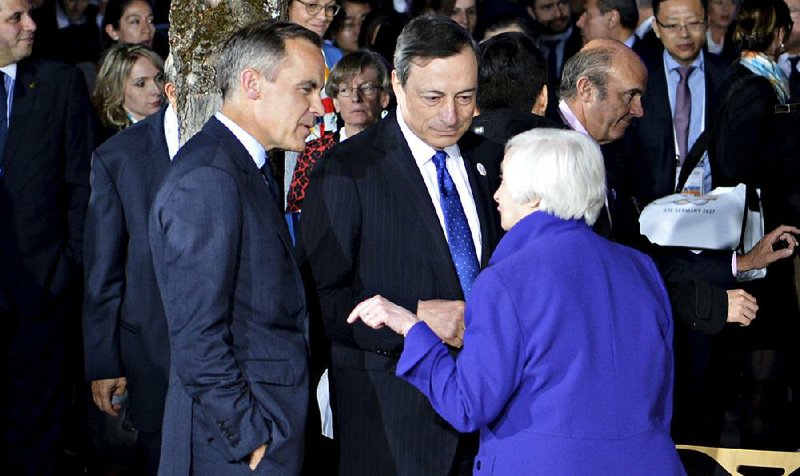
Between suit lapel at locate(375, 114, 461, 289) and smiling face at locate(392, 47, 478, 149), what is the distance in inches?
4.0

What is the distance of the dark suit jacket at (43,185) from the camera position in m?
6.54

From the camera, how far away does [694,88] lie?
7.84m

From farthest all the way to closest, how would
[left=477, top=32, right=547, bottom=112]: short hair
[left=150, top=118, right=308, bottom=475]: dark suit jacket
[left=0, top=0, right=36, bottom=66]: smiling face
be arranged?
[left=0, top=0, right=36, bottom=66]: smiling face, [left=477, top=32, right=547, bottom=112]: short hair, [left=150, top=118, right=308, bottom=475]: dark suit jacket

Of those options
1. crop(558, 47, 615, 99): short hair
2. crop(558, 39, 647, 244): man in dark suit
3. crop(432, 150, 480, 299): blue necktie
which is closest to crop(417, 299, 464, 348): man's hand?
crop(432, 150, 480, 299): blue necktie

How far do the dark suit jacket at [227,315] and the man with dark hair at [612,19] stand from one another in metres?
5.66

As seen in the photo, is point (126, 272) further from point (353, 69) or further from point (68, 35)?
point (68, 35)

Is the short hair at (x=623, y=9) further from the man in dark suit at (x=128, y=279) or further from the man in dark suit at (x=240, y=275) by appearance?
the man in dark suit at (x=240, y=275)

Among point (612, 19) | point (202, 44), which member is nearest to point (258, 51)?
point (202, 44)

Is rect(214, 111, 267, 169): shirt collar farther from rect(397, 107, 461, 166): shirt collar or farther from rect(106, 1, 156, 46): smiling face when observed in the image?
rect(106, 1, 156, 46): smiling face

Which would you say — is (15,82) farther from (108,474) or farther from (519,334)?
A: (519,334)

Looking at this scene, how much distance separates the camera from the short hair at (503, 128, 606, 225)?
3527 millimetres

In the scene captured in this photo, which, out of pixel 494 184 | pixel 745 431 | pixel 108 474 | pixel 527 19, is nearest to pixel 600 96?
pixel 494 184

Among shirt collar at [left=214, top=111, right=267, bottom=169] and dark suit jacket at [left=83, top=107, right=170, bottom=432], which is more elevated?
shirt collar at [left=214, top=111, right=267, bottom=169]

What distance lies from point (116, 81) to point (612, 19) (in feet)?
11.8
